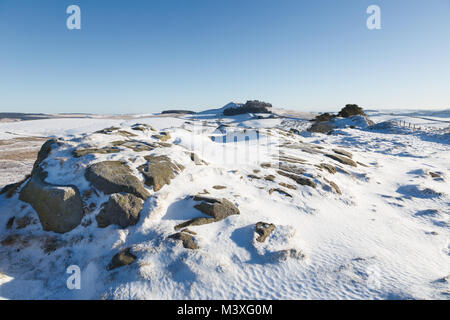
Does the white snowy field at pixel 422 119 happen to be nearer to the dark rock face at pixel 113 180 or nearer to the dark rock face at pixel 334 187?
the dark rock face at pixel 334 187

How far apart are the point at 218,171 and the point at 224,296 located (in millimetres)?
6371

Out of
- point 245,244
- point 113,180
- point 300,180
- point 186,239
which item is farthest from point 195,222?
point 300,180

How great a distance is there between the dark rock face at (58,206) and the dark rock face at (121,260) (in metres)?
2.20

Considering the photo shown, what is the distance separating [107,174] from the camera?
27.0 ft

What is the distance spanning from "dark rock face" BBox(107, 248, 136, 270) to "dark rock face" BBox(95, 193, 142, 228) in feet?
3.71

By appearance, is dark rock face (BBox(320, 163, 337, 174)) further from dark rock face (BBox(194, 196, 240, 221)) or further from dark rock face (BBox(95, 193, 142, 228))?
Result: dark rock face (BBox(95, 193, 142, 228))

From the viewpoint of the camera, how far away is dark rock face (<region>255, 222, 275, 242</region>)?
675cm

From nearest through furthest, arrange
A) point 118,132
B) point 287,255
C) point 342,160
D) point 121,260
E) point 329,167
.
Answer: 1. point 121,260
2. point 287,255
3. point 329,167
4. point 118,132
5. point 342,160

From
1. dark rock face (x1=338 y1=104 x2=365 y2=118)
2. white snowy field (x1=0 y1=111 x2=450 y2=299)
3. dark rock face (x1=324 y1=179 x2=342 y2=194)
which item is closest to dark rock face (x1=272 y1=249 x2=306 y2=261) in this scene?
white snowy field (x1=0 y1=111 x2=450 y2=299)

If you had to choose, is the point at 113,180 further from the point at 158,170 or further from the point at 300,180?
the point at 300,180

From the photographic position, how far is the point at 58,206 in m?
7.32

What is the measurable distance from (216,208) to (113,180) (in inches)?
155

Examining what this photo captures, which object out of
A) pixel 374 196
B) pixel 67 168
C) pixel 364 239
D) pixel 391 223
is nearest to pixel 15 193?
pixel 67 168

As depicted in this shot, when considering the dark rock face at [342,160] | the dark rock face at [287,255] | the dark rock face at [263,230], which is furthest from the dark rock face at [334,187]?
the dark rock face at [287,255]
